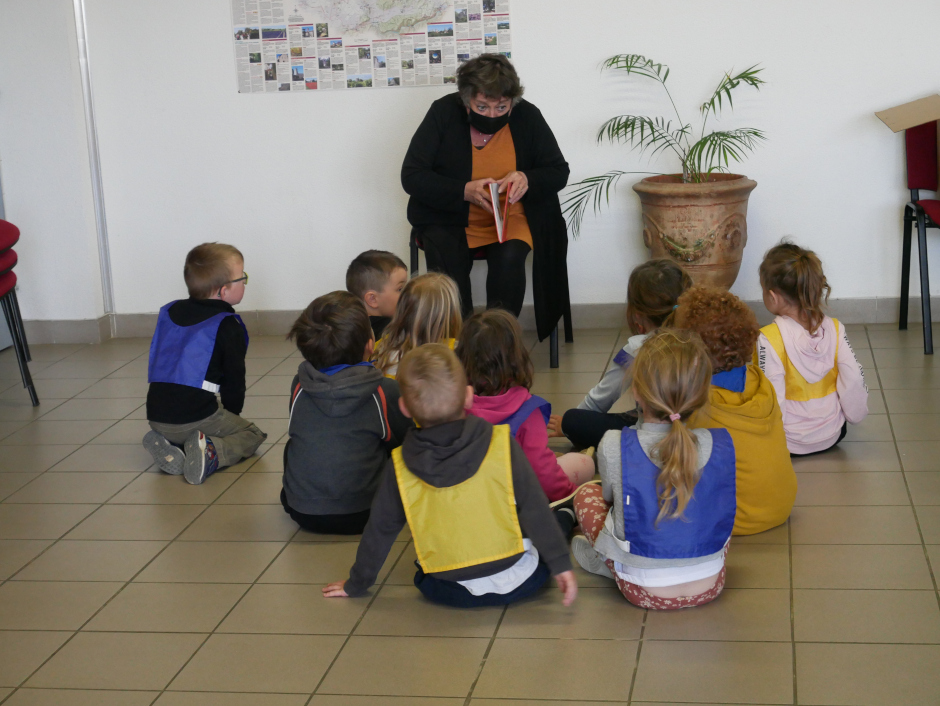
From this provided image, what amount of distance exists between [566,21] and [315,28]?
1189 mm

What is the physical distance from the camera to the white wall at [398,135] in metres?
4.44

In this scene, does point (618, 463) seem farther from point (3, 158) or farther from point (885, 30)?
point (3, 158)

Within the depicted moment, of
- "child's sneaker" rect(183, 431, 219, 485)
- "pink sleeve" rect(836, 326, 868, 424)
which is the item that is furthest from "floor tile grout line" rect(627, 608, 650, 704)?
"child's sneaker" rect(183, 431, 219, 485)

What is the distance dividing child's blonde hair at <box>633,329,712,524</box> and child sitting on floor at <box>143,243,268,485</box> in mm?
1506

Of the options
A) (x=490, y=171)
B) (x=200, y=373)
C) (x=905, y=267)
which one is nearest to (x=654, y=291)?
(x=200, y=373)

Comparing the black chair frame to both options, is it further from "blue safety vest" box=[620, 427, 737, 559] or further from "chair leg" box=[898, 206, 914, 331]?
"blue safety vest" box=[620, 427, 737, 559]

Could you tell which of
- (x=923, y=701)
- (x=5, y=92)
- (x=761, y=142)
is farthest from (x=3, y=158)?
(x=923, y=701)

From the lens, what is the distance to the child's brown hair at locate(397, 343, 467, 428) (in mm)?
2062

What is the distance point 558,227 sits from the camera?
419 centimetres

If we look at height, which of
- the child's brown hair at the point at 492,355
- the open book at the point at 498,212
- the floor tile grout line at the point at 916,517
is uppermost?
the open book at the point at 498,212

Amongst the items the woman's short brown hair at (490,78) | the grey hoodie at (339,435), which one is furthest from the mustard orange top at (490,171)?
the grey hoodie at (339,435)

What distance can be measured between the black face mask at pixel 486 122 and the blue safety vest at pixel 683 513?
2.26 metres

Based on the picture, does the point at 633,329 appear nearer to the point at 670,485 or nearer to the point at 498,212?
the point at 670,485

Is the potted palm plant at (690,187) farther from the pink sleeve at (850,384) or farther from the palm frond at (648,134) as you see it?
the pink sleeve at (850,384)
